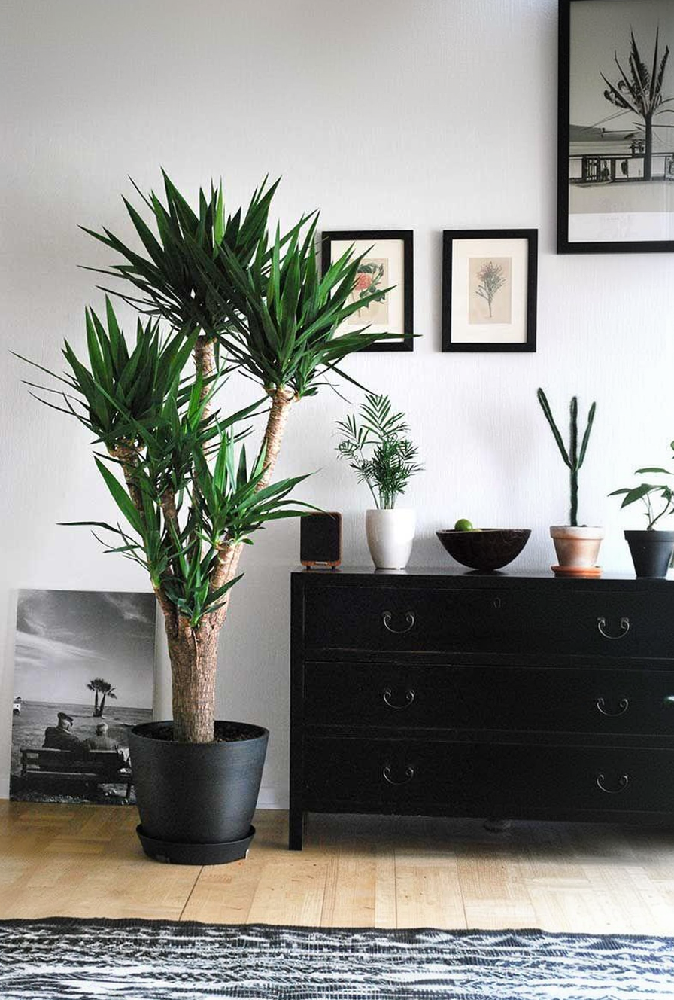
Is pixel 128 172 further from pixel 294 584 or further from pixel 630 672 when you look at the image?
pixel 630 672

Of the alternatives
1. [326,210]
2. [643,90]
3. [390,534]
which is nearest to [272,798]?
[390,534]

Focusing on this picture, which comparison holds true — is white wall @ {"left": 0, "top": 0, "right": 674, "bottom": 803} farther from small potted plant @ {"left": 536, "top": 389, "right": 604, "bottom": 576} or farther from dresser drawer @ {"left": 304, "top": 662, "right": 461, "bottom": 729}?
dresser drawer @ {"left": 304, "top": 662, "right": 461, "bottom": 729}

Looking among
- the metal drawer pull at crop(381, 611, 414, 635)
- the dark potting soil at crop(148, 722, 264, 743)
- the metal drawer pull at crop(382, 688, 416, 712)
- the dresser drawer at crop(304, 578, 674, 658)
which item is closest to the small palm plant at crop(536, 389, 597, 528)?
the dresser drawer at crop(304, 578, 674, 658)

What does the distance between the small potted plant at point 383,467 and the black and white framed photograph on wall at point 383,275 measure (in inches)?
8.7

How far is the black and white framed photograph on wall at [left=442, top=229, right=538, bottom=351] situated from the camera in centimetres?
336

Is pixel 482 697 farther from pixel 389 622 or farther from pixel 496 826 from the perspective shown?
pixel 496 826

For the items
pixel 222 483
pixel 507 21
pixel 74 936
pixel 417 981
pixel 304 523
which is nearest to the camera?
pixel 417 981

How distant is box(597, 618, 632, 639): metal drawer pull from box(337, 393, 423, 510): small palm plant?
2.33 feet

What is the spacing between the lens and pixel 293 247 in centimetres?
286

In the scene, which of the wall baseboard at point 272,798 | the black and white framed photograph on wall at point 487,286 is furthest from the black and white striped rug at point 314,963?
the black and white framed photograph on wall at point 487,286

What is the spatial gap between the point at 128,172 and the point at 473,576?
169 centimetres

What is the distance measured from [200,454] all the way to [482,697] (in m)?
1.00

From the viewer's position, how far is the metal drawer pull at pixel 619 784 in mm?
2896

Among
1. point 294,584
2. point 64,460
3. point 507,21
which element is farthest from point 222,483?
point 507,21
